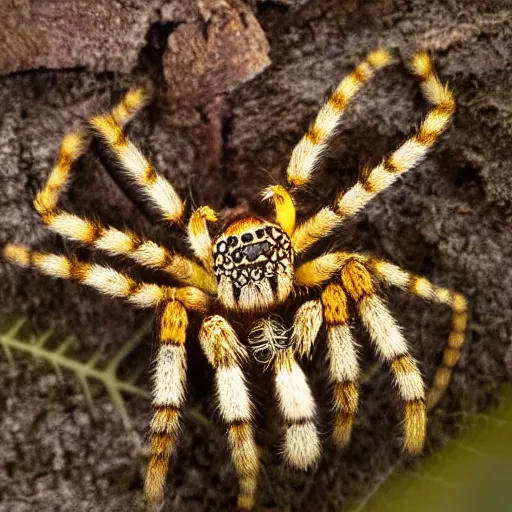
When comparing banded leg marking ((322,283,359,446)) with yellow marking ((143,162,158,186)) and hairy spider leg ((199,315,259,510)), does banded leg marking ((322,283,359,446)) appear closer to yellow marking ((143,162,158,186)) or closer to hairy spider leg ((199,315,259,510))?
hairy spider leg ((199,315,259,510))

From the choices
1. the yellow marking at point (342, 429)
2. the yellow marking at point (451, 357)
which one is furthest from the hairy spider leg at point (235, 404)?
the yellow marking at point (451, 357)

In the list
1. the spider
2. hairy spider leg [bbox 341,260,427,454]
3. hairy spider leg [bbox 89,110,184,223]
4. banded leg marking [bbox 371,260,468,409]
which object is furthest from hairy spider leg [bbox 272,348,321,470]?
hairy spider leg [bbox 89,110,184,223]

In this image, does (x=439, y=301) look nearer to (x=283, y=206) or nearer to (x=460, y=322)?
(x=460, y=322)

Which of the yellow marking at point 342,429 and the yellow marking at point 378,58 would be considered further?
the yellow marking at point 378,58

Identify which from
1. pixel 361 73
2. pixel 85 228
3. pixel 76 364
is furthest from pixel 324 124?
pixel 76 364

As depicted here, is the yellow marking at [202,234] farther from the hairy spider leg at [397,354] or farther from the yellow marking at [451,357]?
the yellow marking at [451,357]

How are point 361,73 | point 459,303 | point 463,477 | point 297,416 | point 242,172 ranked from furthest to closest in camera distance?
point 242,172, point 361,73, point 459,303, point 297,416, point 463,477

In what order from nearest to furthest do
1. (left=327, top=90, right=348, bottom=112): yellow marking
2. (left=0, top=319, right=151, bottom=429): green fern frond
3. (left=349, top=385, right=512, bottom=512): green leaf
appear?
(left=349, top=385, right=512, bottom=512): green leaf < (left=0, top=319, right=151, bottom=429): green fern frond < (left=327, top=90, right=348, bottom=112): yellow marking
